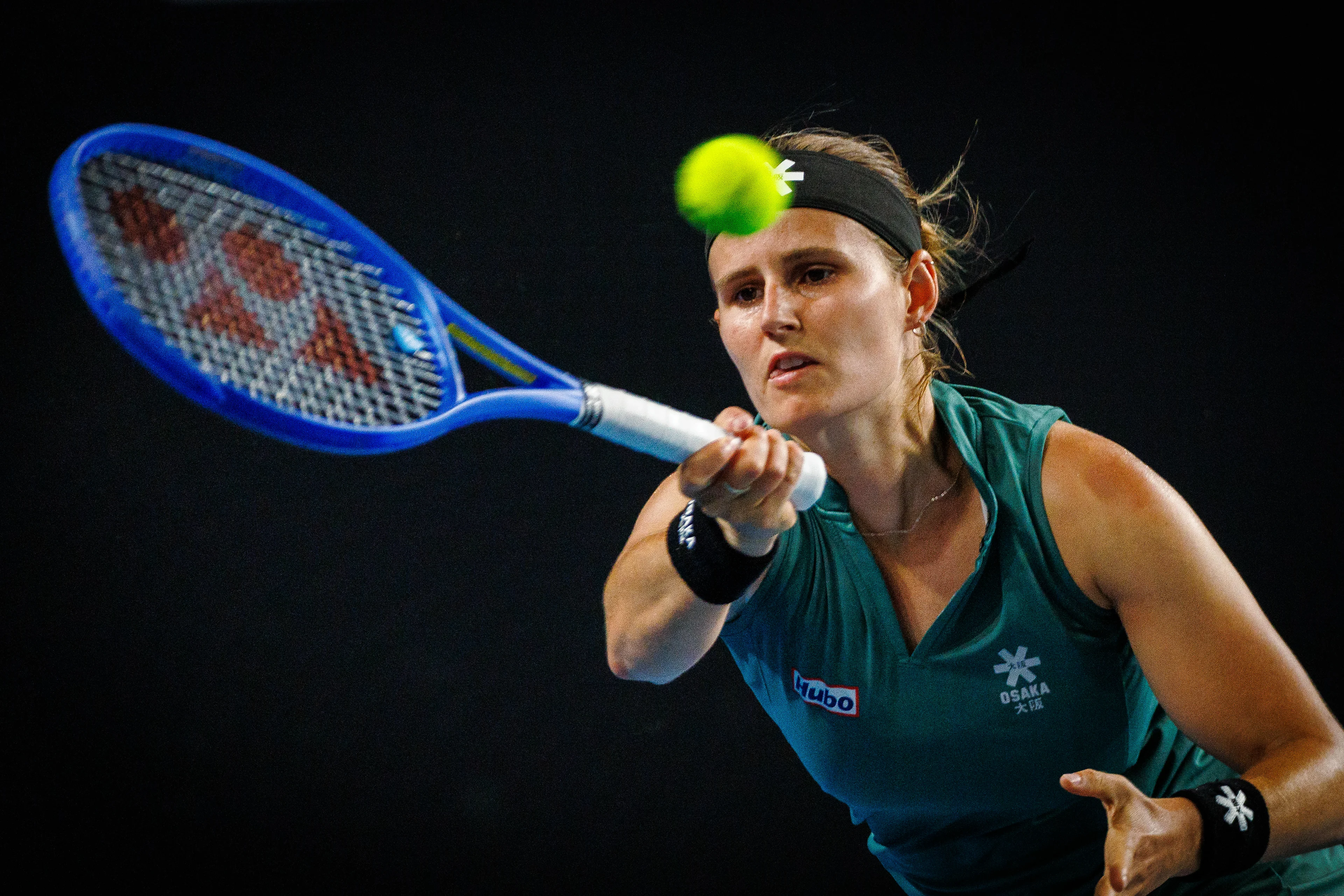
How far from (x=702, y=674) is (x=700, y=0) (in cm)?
149

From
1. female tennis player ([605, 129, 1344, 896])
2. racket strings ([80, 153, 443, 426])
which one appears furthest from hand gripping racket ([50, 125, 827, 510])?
female tennis player ([605, 129, 1344, 896])

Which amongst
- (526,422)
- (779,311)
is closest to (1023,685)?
(779,311)

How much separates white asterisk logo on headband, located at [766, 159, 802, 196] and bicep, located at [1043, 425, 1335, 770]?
494 mm

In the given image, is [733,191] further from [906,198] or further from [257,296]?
[257,296]

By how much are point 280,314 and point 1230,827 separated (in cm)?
103

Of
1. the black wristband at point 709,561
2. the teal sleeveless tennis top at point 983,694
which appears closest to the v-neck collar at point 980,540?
the teal sleeveless tennis top at point 983,694

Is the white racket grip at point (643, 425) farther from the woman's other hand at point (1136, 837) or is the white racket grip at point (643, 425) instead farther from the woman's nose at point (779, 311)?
the woman's other hand at point (1136, 837)

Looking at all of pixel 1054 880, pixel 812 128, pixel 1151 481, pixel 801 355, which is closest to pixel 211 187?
pixel 801 355

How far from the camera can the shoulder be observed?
124 cm

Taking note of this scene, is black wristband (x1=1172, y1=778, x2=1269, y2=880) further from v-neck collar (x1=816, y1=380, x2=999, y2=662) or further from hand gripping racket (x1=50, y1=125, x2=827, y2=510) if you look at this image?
hand gripping racket (x1=50, y1=125, x2=827, y2=510)

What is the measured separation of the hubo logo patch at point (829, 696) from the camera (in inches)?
53.7

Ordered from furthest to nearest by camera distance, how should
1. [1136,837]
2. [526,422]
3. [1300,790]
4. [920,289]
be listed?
[526,422]
[920,289]
[1300,790]
[1136,837]

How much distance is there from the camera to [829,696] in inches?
54.2

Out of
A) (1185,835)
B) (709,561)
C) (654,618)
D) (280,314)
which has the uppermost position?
(280,314)
